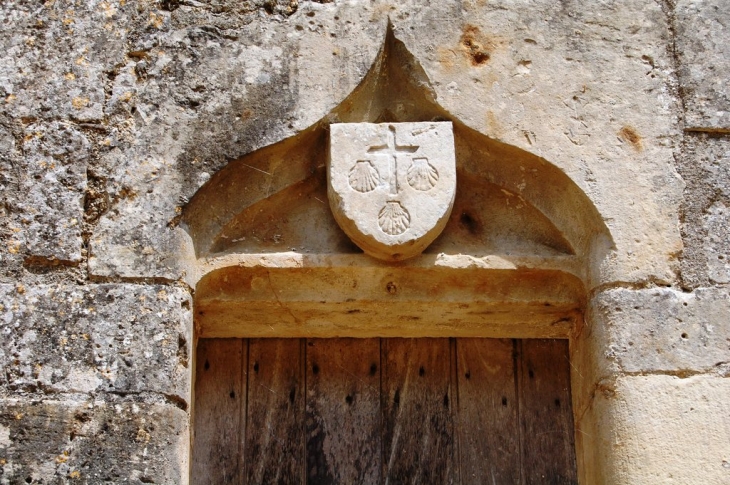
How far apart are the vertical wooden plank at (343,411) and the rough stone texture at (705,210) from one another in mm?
848

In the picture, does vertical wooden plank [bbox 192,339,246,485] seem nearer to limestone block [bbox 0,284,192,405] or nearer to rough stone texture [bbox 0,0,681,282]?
limestone block [bbox 0,284,192,405]

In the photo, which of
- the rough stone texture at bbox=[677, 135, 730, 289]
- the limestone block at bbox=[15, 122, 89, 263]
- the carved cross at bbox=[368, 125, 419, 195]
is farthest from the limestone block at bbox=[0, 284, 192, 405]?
the rough stone texture at bbox=[677, 135, 730, 289]

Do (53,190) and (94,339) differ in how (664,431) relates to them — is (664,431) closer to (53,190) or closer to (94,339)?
(94,339)

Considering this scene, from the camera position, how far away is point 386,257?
96.0 inches

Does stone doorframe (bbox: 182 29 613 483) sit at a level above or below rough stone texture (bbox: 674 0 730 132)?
below

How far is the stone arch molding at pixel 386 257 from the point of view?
2471 mm

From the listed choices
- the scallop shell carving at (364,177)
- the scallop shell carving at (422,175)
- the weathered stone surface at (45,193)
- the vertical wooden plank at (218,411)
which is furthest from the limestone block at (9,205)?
the scallop shell carving at (422,175)

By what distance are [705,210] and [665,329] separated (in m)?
0.33

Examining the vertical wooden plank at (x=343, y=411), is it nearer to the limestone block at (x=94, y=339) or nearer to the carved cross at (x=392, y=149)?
the limestone block at (x=94, y=339)

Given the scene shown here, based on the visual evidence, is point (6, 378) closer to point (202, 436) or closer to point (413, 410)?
point (202, 436)

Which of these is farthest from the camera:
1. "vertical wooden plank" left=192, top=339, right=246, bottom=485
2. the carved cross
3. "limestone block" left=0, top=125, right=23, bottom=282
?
"vertical wooden plank" left=192, top=339, right=246, bottom=485

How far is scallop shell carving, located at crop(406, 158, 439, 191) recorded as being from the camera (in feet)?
7.93

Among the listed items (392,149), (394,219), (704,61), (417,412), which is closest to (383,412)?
(417,412)

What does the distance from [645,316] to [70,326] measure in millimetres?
1327
